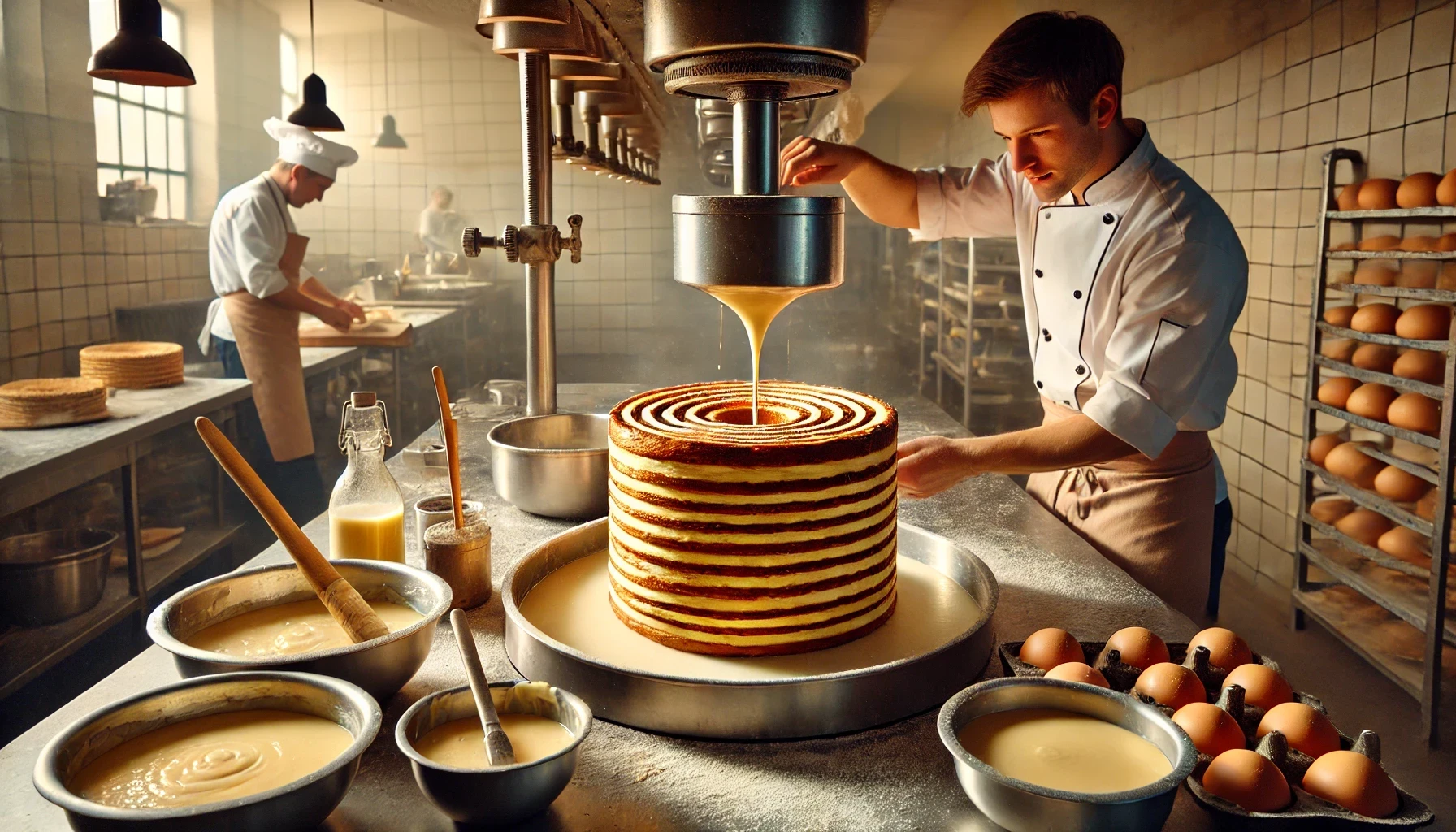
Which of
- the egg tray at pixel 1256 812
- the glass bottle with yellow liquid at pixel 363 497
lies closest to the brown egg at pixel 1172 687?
the egg tray at pixel 1256 812

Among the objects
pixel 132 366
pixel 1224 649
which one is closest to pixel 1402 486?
pixel 1224 649

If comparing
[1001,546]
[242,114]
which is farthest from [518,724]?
[242,114]

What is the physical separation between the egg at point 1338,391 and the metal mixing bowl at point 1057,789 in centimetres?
305

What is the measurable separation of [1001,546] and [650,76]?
1.45 m

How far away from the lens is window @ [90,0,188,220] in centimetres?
486

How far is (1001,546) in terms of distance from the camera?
5.25 ft

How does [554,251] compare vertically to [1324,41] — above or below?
below

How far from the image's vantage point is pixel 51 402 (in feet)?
10.4

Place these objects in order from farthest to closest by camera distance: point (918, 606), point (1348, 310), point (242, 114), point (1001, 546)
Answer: point (242, 114) → point (1348, 310) → point (1001, 546) → point (918, 606)

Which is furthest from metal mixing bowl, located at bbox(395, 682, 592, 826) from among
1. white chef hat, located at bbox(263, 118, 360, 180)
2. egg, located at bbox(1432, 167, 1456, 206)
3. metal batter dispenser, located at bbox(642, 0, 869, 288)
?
white chef hat, located at bbox(263, 118, 360, 180)

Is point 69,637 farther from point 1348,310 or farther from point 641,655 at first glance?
point 1348,310

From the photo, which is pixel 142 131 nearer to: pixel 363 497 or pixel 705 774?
pixel 363 497

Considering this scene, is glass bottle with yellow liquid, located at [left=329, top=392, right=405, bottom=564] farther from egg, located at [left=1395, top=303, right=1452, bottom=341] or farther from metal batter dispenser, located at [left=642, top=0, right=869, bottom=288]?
egg, located at [left=1395, top=303, right=1452, bottom=341]

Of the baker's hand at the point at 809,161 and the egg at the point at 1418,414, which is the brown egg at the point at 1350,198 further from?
the baker's hand at the point at 809,161
